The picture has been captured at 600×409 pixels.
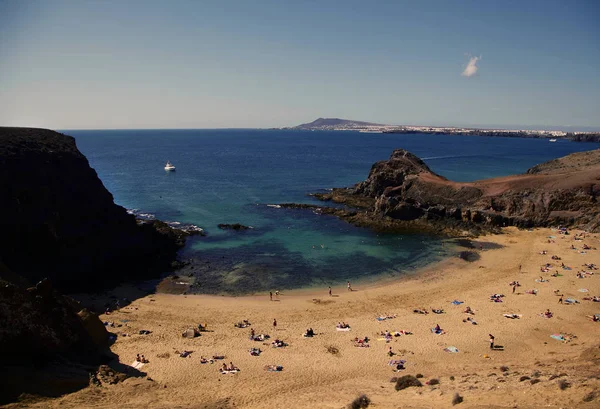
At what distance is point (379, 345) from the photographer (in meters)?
27.5

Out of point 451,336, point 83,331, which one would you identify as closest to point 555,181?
point 451,336

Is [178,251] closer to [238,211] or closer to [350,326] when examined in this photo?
[238,211]

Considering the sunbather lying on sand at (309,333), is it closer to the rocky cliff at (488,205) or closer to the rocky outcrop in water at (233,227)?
the rocky outcrop in water at (233,227)

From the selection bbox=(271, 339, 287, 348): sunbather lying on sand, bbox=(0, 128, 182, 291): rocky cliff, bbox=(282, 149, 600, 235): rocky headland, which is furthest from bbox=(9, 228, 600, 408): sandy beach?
bbox=(282, 149, 600, 235): rocky headland

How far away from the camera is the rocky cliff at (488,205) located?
55812mm

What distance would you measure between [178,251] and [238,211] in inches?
788

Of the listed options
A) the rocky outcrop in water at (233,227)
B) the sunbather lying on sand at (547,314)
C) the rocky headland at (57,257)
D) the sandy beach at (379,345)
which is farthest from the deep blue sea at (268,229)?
the sunbather lying on sand at (547,314)

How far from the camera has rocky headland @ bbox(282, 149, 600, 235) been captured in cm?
5575

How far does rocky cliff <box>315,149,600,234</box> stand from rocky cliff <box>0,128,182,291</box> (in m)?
31.7

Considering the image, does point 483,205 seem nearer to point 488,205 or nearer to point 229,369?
point 488,205

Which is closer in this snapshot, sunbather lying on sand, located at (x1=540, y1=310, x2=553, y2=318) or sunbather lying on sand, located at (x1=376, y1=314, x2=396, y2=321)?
sunbather lying on sand, located at (x1=540, y1=310, x2=553, y2=318)

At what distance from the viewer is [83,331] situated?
24.4m

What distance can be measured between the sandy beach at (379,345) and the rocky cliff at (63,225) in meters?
8.16

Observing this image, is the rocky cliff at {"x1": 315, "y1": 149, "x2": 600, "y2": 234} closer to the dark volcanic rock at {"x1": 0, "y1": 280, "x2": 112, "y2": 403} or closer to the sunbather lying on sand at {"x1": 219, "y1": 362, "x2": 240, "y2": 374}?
the sunbather lying on sand at {"x1": 219, "y1": 362, "x2": 240, "y2": 374}
